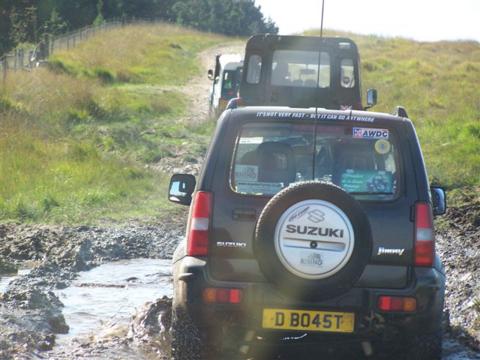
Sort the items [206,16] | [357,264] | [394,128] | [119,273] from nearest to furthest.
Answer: [357,264]
[394,128]
[119,273]
[206,16]

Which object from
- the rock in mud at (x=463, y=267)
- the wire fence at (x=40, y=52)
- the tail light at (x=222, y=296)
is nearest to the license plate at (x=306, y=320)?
the tail light at (x=222, y=296)

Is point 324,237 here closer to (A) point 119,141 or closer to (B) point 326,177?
(B) point 326,177

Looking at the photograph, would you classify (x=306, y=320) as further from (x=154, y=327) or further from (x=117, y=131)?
(x=117, y=131)

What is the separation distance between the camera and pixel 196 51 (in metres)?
57.9

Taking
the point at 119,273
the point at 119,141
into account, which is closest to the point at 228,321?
the point at 119,273

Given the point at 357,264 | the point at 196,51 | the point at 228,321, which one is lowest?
the point at 196,51

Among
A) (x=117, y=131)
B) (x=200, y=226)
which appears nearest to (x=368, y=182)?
(x=200, y=226)

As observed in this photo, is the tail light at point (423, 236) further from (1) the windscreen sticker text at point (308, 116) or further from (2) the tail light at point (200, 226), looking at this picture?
(2) the tail light at point (200, 226)

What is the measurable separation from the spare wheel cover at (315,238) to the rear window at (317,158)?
462 millimetres

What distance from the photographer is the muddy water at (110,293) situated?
7.71m

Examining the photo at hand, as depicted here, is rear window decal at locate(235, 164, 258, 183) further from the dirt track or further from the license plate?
the dirt track

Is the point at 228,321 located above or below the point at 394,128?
below

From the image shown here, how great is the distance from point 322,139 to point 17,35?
4843cm

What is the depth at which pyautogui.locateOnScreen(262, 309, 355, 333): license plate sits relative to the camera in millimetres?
5406
